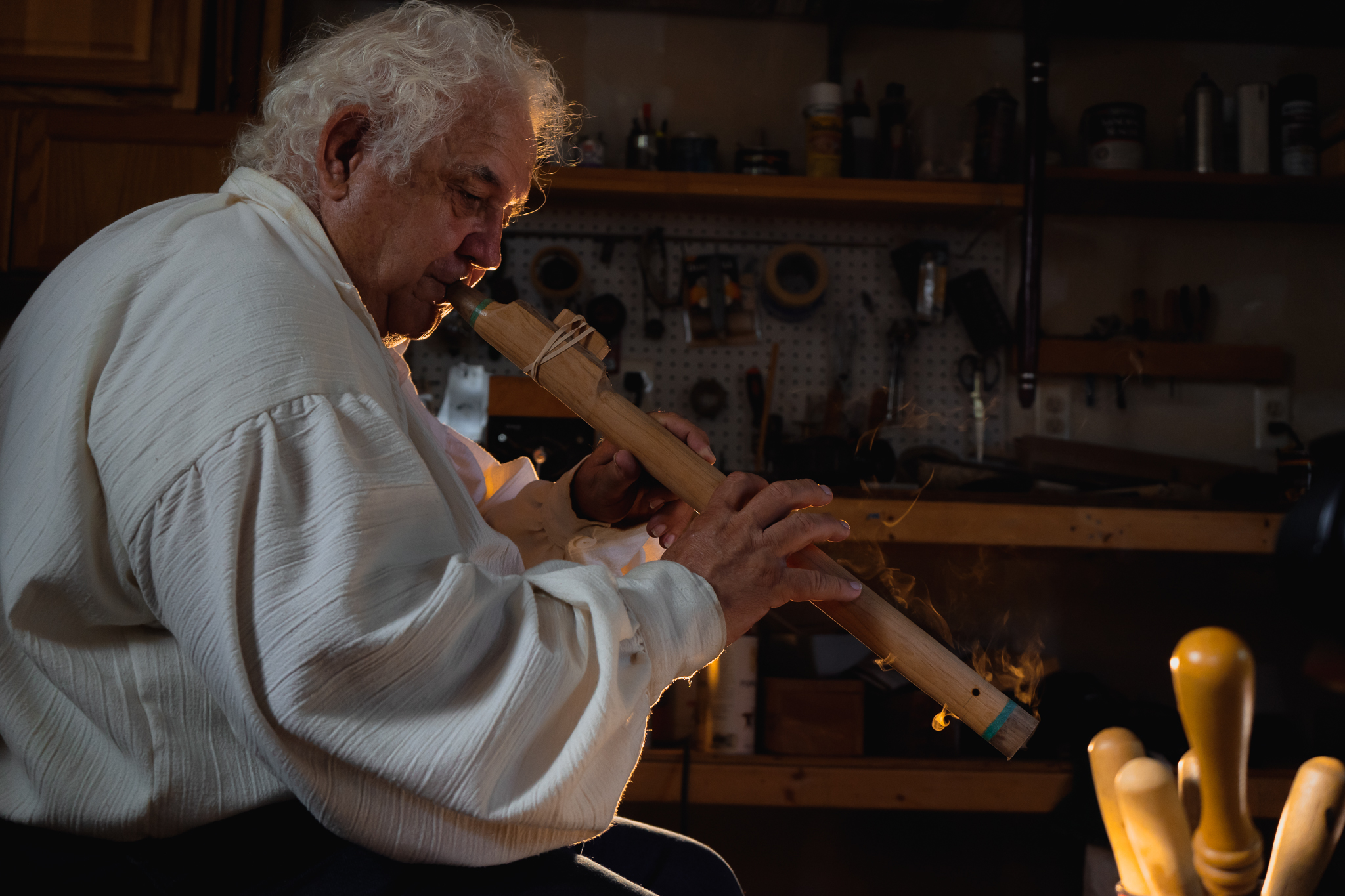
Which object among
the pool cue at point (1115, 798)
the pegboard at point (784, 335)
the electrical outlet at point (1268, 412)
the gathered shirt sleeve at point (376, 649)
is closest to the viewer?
the gathered shirt sleeve at point (376, 649)

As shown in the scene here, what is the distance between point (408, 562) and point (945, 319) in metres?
1.95

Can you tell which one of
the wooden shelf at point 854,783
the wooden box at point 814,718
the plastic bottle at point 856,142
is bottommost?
the wooden shelf at point 854,783

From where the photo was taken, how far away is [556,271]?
2225 millimetres

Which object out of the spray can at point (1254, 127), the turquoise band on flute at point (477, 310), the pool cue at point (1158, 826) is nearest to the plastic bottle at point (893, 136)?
the spray can at point (1254, 127)

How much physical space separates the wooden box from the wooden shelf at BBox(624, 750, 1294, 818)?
52 millimetres

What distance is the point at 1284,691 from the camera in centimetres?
236

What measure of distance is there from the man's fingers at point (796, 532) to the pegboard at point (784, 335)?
1377 mm

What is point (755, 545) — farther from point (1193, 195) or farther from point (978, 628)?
point (1193, 195)

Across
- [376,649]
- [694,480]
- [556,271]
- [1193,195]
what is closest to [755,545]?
[694,480]

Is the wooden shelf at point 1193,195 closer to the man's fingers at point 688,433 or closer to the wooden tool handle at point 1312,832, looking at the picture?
the man's fingers at point 688,433

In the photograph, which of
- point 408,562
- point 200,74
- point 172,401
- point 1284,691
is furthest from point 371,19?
point 1284,691

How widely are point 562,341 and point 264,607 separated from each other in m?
0.54

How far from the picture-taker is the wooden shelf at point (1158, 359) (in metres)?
2.25

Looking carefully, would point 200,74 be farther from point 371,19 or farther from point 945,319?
point 945,319
